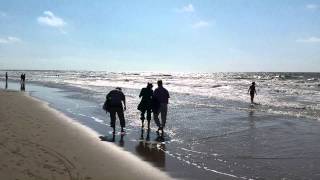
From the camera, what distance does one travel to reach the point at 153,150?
10.4m

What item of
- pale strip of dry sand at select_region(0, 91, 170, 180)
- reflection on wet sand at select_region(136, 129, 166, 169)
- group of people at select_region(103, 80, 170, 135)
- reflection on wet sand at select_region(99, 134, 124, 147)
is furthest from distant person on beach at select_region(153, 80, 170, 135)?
pale strip of dry sand at select_region(0, 91, 170, 180)

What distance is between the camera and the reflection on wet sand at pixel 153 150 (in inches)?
362

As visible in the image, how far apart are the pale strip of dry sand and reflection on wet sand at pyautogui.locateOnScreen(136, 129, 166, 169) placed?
283 mm

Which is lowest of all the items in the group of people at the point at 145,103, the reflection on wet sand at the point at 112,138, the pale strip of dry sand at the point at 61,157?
the reflection on wet sand at the point at 112,138

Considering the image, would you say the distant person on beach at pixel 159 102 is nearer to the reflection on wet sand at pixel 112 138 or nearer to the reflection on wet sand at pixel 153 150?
the reflection on wet sand at pixel 153 150

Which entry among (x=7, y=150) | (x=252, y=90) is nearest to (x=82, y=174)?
(x=7, y=150)

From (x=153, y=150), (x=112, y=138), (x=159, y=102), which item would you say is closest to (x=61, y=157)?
(x=153, y=150)

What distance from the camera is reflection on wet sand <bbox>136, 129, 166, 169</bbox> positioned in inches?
362

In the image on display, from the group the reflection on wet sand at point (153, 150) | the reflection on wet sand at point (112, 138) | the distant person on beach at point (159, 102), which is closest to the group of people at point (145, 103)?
the distant person on beach at point (159, 102)

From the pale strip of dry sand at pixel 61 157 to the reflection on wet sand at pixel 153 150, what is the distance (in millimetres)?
283

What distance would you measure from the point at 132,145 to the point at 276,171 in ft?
13.0

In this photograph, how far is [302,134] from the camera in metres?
13.4

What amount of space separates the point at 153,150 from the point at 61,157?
2.47 meters

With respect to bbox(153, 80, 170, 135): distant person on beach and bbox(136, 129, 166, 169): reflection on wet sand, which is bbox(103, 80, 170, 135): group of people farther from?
bbox(136, 129, 166, 169): reflection on wet sand
